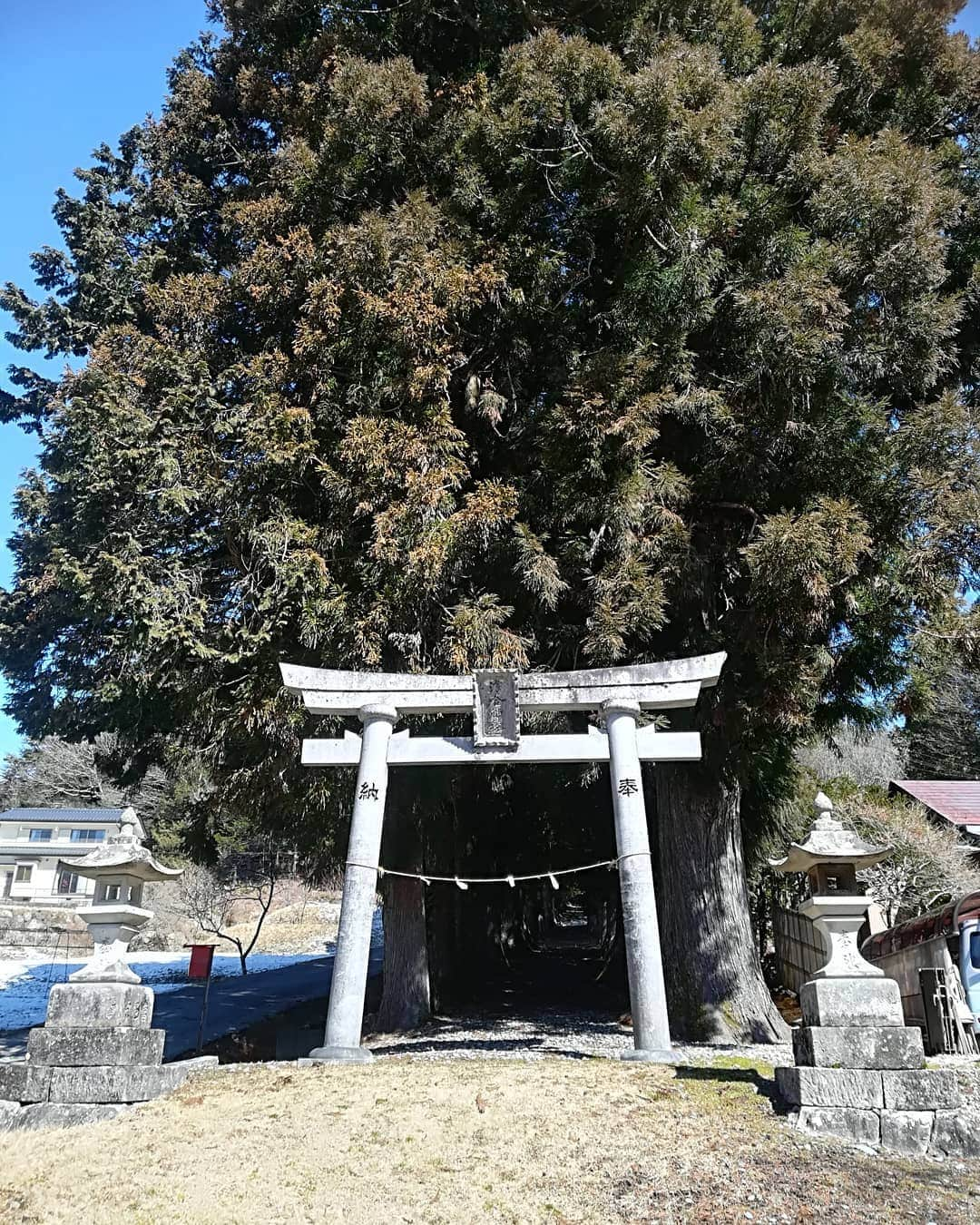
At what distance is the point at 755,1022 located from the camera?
7.95 meters

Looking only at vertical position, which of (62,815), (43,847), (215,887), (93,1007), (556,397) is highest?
(62,815)

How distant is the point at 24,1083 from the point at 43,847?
28.9 metres

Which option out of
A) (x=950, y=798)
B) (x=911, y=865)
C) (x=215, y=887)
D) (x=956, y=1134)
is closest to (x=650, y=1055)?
(x=956, y=1134)

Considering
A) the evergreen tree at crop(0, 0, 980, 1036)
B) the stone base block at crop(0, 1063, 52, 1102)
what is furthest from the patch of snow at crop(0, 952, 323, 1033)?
the stone base block at crop(0, 1063, 52, 1102)

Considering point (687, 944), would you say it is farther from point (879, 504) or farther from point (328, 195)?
point (328, 195)

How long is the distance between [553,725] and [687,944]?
2.48 metres

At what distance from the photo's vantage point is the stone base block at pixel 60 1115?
16.9 feet

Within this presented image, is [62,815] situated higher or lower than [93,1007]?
higher

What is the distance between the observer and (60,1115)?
5188 millimetres

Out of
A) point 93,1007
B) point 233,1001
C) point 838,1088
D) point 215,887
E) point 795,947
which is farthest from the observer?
point 215,887

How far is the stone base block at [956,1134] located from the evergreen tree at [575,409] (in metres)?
3.81

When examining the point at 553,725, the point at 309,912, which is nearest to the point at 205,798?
the point at 553,725

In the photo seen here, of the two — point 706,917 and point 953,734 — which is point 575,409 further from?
point 953,734

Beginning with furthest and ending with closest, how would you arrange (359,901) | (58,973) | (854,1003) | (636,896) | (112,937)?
(58,973) < (359,901) < (636,896) < (112,937) < (854,1003)
